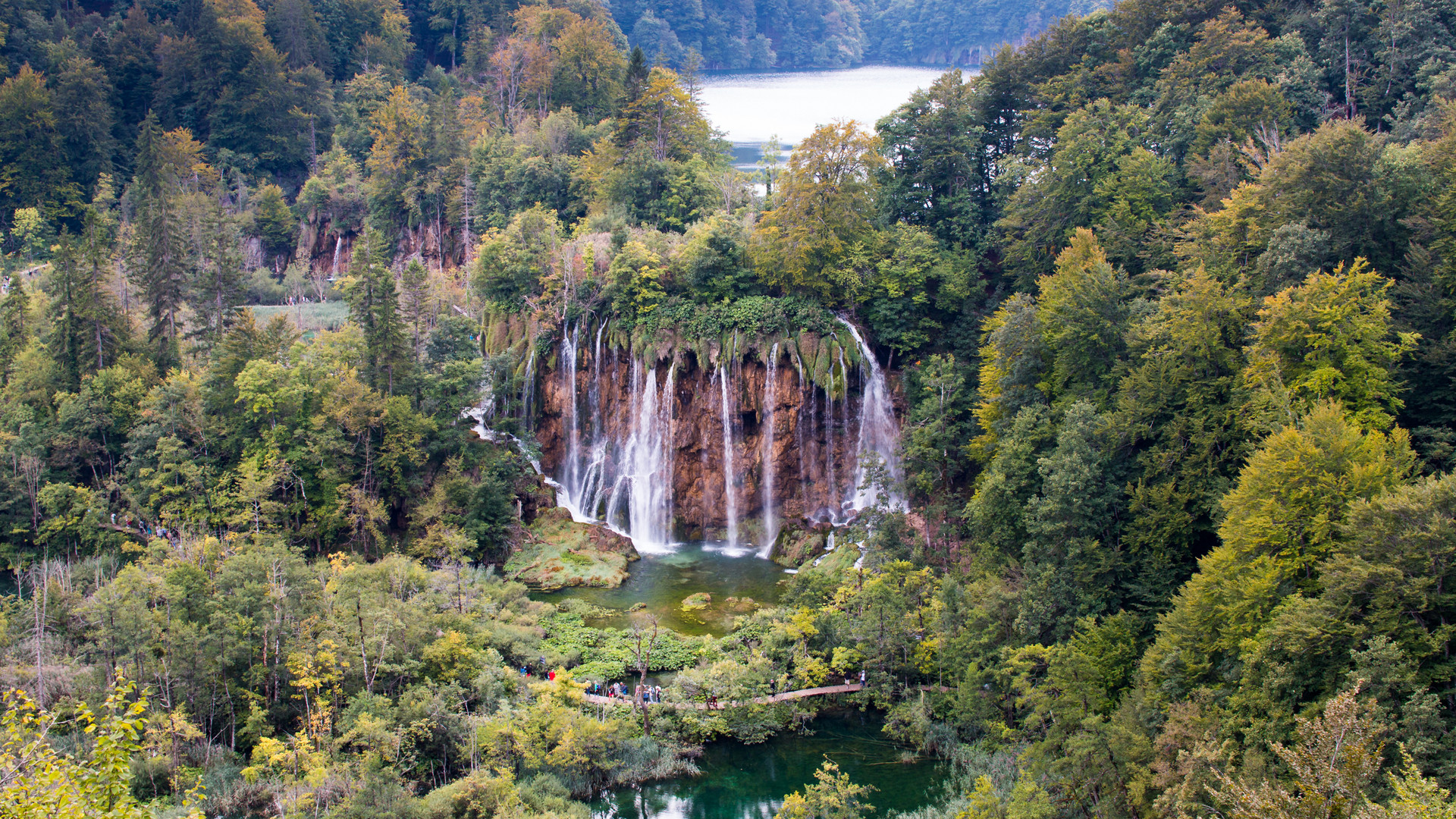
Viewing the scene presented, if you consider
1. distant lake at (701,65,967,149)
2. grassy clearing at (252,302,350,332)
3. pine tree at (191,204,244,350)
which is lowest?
grassy clearing at (252,302,350,332)

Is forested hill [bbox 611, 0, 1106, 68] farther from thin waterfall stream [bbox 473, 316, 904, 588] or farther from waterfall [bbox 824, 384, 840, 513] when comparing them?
waterfall [bbox 824, 384, 840, 513]

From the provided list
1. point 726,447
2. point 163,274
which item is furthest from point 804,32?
point 163,274

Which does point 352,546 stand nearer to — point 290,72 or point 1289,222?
point 1289,222

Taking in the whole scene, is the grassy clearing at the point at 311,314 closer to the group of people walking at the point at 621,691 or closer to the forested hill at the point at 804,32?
the group of people walking at the point at 621,691

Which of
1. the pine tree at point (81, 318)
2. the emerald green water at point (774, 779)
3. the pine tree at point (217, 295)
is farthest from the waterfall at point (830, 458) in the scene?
the pine tree at point (81, 318)

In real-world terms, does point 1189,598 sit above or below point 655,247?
below

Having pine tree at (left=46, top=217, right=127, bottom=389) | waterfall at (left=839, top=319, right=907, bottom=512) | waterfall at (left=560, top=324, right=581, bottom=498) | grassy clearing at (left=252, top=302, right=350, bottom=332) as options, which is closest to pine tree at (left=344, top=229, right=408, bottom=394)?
waterfall at (left=560, top=324, right=581, bottom=498)

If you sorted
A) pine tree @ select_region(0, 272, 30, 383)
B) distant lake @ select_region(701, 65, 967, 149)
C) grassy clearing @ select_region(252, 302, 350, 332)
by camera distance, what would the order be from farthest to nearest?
1. distant lake @ select_region(701, 65, 967, 149)
2. grassy clearing @ select_region(252, 302, 350, 332)
3. pine tree @ select_region(0, 272, 30, 383)

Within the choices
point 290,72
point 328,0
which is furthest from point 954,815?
point 328,0
